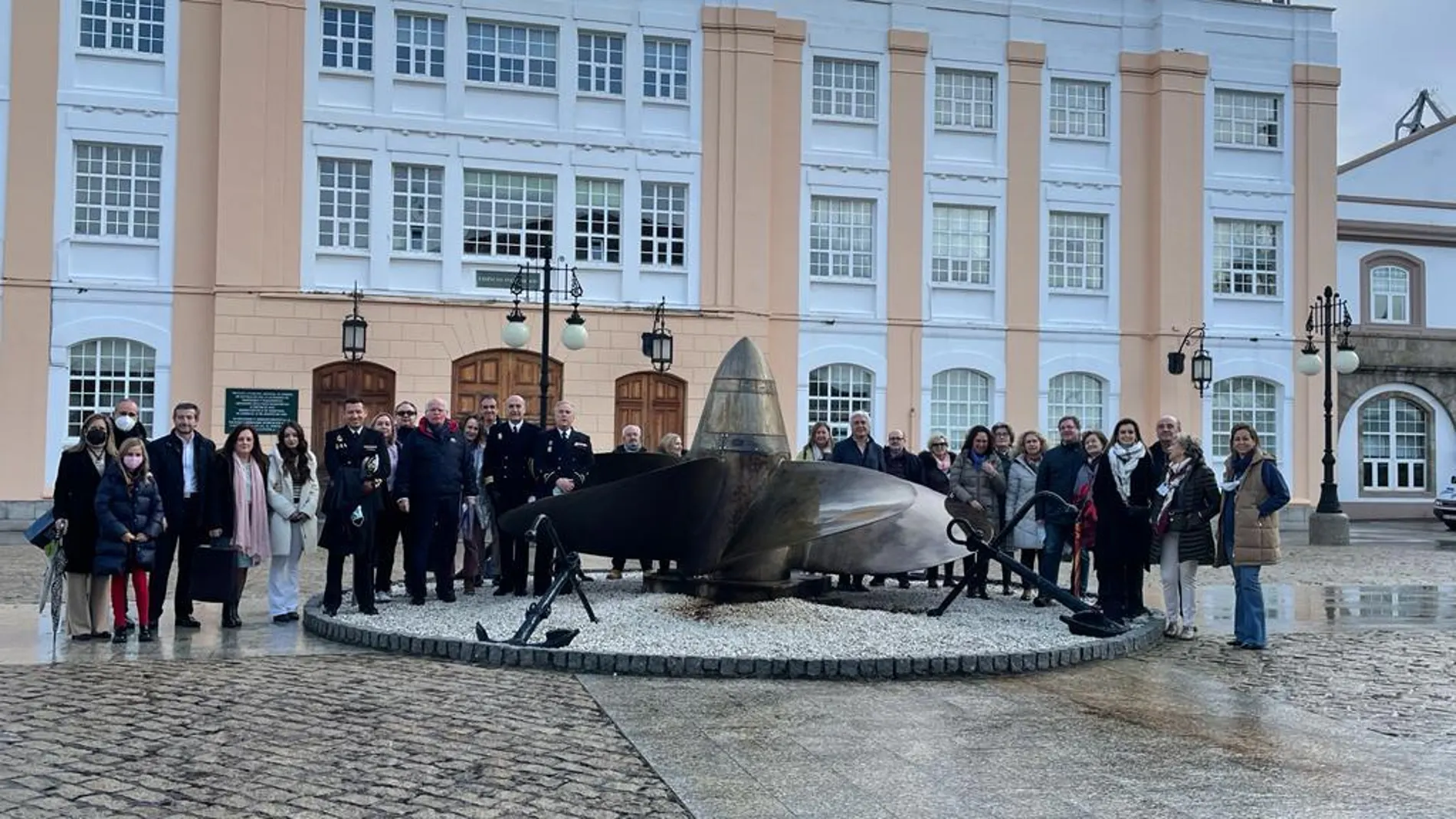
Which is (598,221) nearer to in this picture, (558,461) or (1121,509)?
(558,461)

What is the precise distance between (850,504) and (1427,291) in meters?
25.3

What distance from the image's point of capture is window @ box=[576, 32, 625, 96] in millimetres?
23828

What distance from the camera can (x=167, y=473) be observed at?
10.1 metres

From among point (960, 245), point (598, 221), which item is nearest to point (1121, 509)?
point (598, 221)

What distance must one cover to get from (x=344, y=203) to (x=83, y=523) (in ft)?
45.8

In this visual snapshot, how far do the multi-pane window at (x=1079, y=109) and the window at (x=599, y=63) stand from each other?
915 centimetres

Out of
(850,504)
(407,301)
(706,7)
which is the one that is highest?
(706,7)

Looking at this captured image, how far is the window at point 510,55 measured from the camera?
76.4 feet

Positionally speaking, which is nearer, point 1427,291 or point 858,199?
point 858,199

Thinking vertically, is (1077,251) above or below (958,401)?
above

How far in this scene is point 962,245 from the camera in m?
26.1

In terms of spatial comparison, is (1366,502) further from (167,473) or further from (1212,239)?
(167,473)

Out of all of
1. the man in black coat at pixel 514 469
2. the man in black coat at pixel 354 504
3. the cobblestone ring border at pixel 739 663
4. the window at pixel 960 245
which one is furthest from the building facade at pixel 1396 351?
the man in black coat at pixel 354 504

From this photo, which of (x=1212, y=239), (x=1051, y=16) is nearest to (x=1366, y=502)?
(x=1212, y=239)
